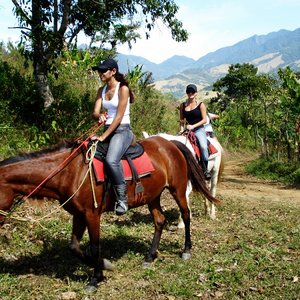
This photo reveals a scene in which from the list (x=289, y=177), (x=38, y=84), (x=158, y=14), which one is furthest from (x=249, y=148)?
(x=38, y=84)

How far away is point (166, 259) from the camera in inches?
225

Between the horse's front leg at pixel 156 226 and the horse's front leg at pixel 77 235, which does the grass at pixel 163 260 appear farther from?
the horse's front leg at pixel 77 235

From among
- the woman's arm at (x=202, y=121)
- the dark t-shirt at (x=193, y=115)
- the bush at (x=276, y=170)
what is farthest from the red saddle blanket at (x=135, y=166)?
the bush at (x=276, y=170)

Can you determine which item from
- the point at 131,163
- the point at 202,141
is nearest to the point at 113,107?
the point at 131,163

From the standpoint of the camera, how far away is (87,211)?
4.69m

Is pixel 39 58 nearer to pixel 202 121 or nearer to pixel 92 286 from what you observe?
pixel 202 121

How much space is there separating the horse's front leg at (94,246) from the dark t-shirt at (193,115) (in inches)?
131

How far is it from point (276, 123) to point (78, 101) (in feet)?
34.3

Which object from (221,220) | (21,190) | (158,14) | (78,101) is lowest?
(221,220)

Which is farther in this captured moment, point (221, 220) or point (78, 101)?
point (78, 101)

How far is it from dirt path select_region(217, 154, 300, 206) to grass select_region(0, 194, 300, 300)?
2702mm

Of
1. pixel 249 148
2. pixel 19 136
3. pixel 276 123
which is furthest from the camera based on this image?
pixel 249 148

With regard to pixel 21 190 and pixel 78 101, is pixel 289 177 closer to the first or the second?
pixel 78 101

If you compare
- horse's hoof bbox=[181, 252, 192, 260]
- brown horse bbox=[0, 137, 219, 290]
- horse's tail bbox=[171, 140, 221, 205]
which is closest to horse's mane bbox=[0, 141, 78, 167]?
brown horse bbox=[0, 137, 219, 290]
